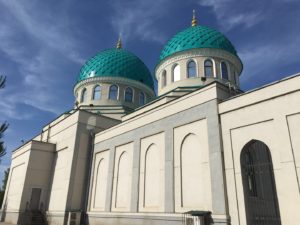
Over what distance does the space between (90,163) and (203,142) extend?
8.24 metres

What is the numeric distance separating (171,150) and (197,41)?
350 inches

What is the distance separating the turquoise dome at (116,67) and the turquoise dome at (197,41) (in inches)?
129

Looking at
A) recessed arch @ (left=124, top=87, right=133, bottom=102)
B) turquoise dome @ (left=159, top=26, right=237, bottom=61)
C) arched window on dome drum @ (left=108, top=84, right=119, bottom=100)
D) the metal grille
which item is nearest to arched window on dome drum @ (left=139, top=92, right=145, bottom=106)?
recessed arch @ (left=124, top=87, right=133, bottom=102)

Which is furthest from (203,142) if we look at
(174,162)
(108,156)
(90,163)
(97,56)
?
(97,56)

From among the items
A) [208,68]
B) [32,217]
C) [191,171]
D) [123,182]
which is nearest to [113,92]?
[208,68]

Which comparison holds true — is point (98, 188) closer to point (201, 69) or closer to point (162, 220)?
point (162, 220)

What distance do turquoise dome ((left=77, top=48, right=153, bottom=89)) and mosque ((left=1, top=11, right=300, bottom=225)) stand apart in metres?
0.09

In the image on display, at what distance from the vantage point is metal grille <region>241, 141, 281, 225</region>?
8.84 m

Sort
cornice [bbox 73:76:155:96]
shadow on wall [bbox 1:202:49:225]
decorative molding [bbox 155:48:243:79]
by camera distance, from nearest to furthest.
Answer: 1. shadow on wall [bbox 1:202:49:225]
2. decorative molding [bbox 155:48:243:79]
3. cornice [bbox 73:76:155:96]

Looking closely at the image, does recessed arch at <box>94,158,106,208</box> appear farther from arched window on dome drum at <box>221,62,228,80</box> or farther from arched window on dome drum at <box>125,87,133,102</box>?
arched window on dome drum at <box>221,62,228,80</box>

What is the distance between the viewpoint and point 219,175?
945cm

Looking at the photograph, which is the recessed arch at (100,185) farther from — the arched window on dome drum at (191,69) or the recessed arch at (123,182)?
the arched window on dome drum at (191,69)

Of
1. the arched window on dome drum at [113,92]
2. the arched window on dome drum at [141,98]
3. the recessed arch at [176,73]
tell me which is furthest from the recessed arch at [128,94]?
the recessed arch at [176,73]

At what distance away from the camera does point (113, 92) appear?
67.7 ft
